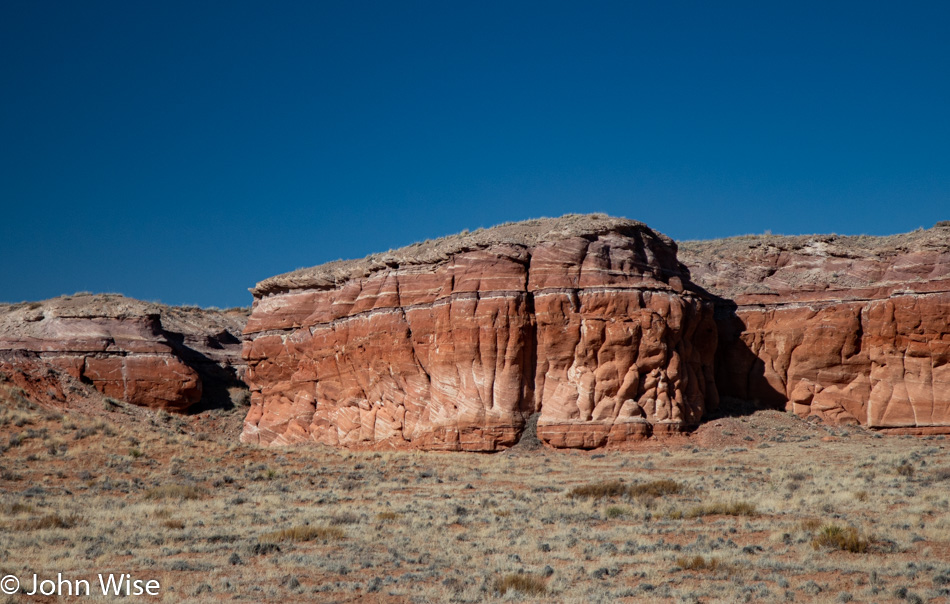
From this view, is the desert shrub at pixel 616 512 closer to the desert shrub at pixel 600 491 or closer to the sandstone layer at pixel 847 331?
the desert shrub at pixel 600 491

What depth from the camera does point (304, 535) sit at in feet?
60.0

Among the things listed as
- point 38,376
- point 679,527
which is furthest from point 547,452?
point 38,376

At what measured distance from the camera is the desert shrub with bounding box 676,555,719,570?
50.1ft

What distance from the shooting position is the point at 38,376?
129 ft

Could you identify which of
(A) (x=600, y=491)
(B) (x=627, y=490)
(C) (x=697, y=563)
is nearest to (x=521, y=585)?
(C) (x=697, y=563)

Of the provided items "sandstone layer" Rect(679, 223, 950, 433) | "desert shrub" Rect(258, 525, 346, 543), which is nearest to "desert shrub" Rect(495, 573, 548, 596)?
"desert shrub" Rect(258, 525, 346, 543)

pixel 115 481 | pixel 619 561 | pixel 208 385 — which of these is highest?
pixel 208 385

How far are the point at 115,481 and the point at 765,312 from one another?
27.4 m

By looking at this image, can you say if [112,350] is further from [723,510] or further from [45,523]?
[723,510]

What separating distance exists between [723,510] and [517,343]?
1565cm

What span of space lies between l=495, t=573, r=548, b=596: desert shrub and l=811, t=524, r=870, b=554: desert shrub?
5.77m

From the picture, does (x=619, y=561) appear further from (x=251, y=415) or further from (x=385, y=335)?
(x=251, y=415)

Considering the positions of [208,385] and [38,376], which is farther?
[208,385]

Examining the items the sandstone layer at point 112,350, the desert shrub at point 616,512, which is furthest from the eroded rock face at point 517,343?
the desert shrub at point 616,512
